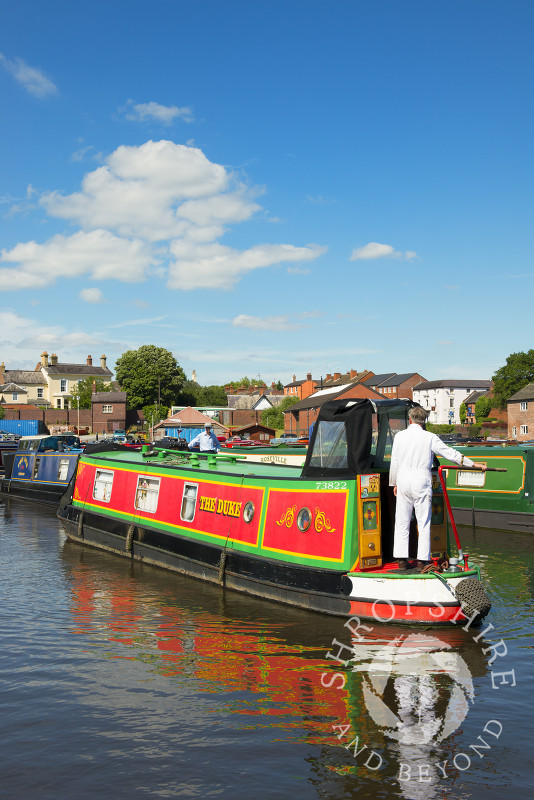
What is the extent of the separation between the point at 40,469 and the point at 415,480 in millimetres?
18491

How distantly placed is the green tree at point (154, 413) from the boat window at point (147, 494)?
63.2 meters

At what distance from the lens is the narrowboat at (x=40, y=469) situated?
74.1 feet

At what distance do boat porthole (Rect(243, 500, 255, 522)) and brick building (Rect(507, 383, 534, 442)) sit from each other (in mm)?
62283

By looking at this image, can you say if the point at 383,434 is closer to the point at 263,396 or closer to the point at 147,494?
the point at 147,494

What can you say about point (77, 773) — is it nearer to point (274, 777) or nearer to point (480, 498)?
point (274, 777)

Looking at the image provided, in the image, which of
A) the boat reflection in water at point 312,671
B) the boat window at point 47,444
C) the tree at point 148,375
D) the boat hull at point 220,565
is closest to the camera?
the boat reflection in water at point 312,671

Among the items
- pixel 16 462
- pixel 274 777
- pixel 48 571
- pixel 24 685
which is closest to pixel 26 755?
pixel 24 685

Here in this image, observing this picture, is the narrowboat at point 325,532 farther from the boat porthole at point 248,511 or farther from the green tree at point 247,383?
the green tree at point 247,383

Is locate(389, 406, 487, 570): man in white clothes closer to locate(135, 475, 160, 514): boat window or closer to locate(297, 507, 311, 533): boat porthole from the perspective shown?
locate(297, 507, 311, 533): boat porthole

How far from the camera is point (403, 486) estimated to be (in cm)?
836

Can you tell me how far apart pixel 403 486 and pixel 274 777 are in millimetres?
4033
